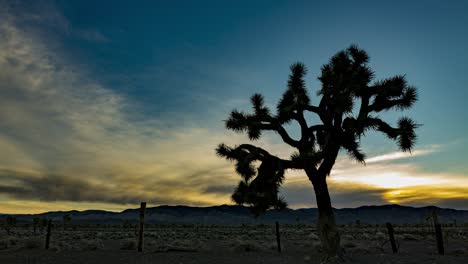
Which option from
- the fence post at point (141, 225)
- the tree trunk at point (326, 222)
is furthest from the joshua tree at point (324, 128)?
the fence post at point (141, 225)

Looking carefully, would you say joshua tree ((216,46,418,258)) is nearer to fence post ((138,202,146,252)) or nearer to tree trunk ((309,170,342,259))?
tree trunk ((309,170,342,259))

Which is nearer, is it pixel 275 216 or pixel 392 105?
pixel 392 105

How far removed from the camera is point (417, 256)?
14820 millimetres

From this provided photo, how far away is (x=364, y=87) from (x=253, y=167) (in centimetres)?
542

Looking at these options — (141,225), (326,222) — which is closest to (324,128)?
(326,222)

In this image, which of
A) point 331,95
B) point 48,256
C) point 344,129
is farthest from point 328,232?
point 48,256

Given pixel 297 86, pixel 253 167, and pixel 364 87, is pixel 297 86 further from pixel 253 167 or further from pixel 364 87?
pixel 253 167

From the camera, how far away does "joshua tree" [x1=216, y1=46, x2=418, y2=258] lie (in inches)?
530

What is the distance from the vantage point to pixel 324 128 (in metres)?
14.6

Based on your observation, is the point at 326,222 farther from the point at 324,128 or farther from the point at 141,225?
the point at 141,225

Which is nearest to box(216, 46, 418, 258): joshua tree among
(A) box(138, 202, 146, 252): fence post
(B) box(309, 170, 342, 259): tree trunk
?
(B) box(309, 170, 342, 259): tree trunk

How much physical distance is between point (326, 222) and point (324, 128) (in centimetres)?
363

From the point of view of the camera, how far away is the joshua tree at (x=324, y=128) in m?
13.5

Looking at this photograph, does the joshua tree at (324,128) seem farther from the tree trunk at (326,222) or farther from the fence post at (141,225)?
the fence post at (141,225)
